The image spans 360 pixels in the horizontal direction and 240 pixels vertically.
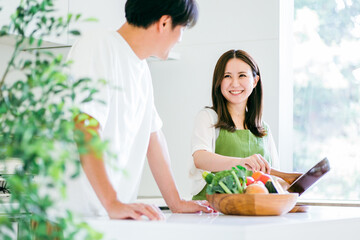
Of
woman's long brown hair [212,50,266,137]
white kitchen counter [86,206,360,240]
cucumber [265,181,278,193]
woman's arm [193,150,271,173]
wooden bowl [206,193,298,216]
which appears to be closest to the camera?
white kitchen counter [86,206,360,240]

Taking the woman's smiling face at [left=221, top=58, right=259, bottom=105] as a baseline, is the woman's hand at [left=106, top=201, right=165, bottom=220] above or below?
below

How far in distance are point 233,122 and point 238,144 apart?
10 centimetres

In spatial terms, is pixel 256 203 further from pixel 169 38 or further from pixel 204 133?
pixel 204 133

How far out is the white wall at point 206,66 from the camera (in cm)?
347

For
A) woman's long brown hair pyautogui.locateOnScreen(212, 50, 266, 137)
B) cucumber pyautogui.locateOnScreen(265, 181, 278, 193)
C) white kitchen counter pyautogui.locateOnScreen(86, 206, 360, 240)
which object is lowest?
white kitchen counter pyautogui.locateOnScreen(86, 206, 360, 240)

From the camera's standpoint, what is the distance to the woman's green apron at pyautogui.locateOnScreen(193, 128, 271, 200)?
7.89ft

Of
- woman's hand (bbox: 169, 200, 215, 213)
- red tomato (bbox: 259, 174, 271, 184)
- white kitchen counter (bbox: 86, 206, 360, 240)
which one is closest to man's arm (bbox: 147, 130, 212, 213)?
woman's hand (bbox: 169, 200, 215, 213)

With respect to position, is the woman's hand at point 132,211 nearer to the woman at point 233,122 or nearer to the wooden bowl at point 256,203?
the wooden bowl at point 256,203

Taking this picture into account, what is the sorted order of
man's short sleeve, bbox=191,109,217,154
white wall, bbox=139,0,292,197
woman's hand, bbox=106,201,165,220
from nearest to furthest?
woman's hand, bbox=106,201,165,220 < man's short sleeve, bbox=191,109,217,154 < white wall, bbox=139,0,292,197

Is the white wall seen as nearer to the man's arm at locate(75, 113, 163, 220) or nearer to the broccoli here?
the broccoli

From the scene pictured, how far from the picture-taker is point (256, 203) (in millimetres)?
1429

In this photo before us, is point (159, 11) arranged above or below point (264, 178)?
above

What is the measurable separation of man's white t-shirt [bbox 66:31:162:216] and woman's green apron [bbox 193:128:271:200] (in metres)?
0.74

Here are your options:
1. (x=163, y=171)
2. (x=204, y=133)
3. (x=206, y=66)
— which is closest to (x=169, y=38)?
(x=163, y=171)
